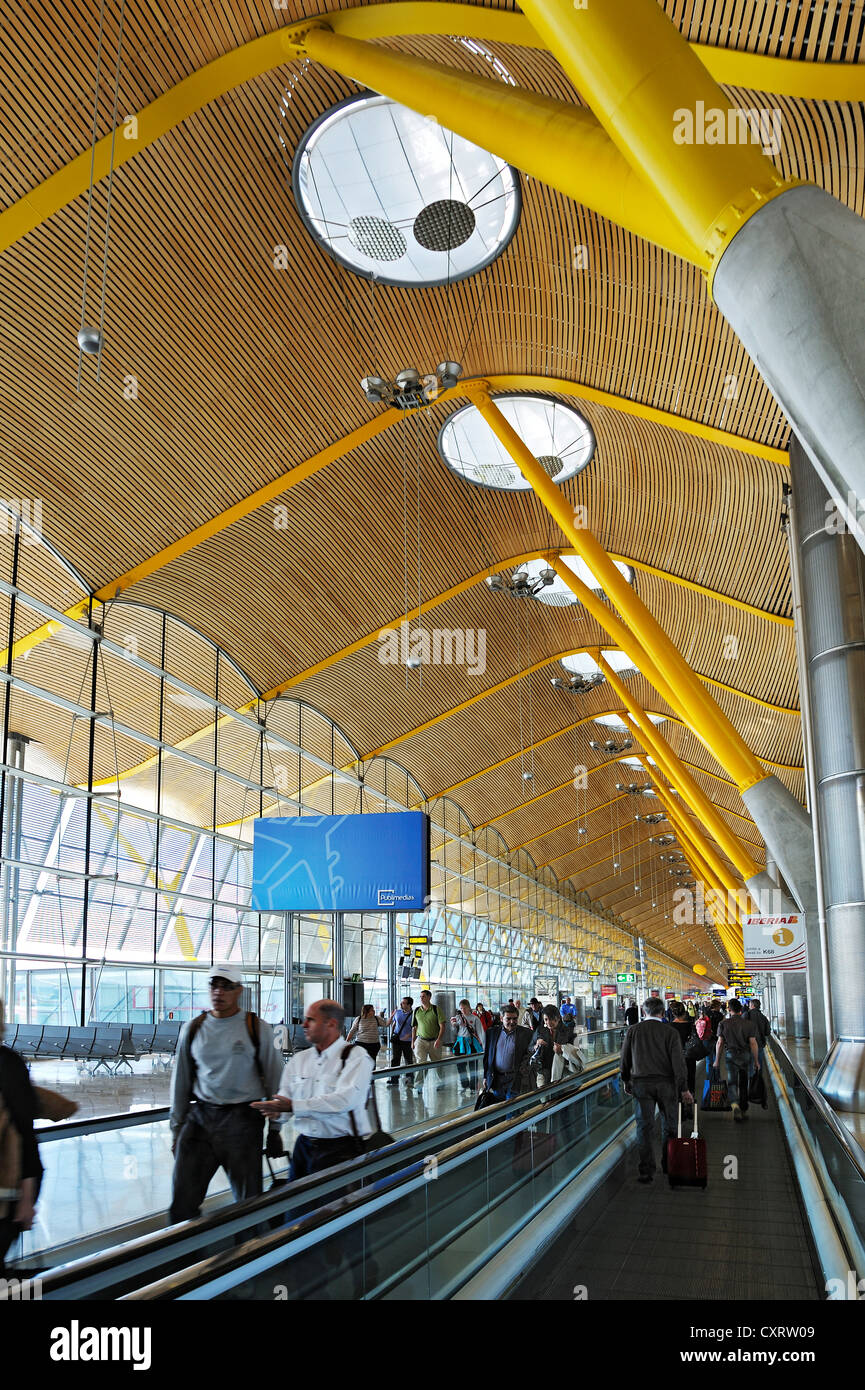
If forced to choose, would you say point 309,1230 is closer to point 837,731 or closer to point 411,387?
point 837,731

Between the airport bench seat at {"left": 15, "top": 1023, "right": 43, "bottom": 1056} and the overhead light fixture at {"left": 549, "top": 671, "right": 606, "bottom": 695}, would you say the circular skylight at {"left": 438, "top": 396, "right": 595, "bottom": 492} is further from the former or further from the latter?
the airport bench seat at {"left": 15, "top": 1023, "right": 43, "bottom": 1056}

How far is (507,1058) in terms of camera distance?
34.4 ft

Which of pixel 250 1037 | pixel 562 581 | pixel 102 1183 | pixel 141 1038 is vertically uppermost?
pixel 562 581

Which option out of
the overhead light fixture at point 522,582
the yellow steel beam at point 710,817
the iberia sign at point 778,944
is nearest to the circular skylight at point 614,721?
the yellow steel beam at point 710,817

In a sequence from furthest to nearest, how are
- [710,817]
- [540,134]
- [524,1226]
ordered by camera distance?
[710,817], [540,134], [524,1226]

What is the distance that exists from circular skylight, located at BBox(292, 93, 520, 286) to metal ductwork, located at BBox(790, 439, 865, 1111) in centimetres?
551

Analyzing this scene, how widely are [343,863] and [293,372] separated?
8145 mm

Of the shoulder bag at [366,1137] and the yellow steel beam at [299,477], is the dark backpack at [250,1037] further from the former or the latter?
the yellow steel beam at [299,477]

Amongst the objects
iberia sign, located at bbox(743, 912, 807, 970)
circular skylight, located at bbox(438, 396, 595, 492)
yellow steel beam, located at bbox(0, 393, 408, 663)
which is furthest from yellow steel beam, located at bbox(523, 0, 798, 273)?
iberia sign, located at bbox(743, 912, 807, 970)

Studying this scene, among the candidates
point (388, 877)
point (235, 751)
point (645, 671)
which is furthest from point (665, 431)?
point (235, 751)

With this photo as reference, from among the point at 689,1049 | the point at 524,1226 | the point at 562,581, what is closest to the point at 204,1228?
the point at 524,1226

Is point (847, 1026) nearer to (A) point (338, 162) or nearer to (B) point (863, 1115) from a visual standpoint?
(B) point (863, 1115)

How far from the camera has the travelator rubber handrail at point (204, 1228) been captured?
10.6 ft

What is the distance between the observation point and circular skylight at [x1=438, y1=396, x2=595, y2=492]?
20.9 metres
